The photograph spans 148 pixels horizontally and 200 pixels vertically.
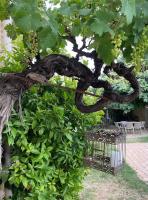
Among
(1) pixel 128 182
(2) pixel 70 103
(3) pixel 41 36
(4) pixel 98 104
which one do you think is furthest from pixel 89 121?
(1) pixel 128 182

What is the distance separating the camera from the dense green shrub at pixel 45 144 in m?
3.05

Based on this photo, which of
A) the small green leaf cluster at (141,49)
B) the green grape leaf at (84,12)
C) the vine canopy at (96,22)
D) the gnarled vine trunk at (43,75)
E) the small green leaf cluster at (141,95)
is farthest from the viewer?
the small green leaf cluster at (141,95)

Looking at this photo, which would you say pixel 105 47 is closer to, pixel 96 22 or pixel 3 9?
pixel 96 22

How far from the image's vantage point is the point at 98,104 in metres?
3.04

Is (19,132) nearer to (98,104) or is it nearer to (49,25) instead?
(98,104)

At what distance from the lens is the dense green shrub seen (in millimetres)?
3055

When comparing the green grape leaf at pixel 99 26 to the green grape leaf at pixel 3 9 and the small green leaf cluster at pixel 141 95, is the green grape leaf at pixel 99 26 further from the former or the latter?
the small green leaf cluster at pixel 141 95

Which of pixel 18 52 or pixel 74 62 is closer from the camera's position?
pixel 74 62

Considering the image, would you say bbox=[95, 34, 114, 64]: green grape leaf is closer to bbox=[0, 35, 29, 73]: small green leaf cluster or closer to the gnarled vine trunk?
the gnarled vine trunk

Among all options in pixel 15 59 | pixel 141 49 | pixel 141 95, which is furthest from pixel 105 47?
pixel 141 95

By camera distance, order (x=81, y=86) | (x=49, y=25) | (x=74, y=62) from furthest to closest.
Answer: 1. (x=81, y=86)
2. (x=74, y=62)
3. (x=49, y=25)

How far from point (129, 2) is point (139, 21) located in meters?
0.48

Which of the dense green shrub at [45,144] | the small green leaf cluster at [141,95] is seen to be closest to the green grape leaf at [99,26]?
the dense green shrub at [45,144]

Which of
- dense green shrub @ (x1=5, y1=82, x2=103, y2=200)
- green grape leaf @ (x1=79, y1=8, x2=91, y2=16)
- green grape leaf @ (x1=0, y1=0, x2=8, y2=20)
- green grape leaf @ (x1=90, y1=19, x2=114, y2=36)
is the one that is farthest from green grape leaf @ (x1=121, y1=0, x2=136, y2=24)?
dense green shrub @ (x1=5, y1=82, x2=103, y2=200)
